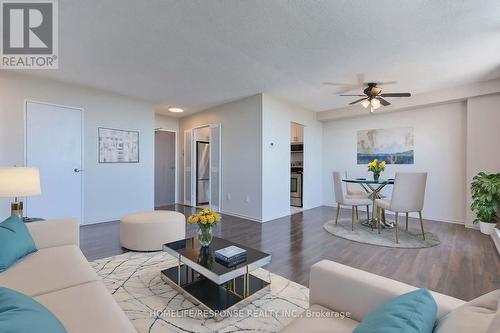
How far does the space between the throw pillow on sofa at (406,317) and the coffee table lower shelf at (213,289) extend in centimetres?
121

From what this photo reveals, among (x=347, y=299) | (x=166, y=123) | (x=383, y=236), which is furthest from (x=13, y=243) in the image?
(x=166, y=123)

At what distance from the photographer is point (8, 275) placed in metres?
1.47

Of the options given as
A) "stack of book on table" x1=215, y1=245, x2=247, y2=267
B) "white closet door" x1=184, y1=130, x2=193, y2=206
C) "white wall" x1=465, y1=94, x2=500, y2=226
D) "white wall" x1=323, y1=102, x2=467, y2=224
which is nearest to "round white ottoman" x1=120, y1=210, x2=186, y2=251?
"stack of book on table" x1=215, y1=245, x2=247, y2=267

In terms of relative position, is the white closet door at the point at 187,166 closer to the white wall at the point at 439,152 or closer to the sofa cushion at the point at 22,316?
A: the white wall at the point at 439,152

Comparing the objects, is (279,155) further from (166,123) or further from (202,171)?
(166,123)

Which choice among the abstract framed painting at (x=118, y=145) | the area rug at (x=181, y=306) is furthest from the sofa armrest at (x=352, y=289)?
the abstract framed painting at (x=118, y=145)

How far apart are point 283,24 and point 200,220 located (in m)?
2.07

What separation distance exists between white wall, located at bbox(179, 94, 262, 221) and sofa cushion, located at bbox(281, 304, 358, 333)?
3519mm

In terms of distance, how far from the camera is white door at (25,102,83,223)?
12.6 ft

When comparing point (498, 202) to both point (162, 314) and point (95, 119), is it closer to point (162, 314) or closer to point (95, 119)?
point (162, 314)

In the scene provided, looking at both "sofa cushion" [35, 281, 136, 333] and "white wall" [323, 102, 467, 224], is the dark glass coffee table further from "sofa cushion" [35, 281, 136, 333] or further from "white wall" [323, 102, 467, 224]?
"white wall" [323, 102, 467, 224]

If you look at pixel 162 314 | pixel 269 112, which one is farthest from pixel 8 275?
pixel 269 112

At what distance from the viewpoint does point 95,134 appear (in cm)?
446

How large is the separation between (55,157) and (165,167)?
9.37 ft
